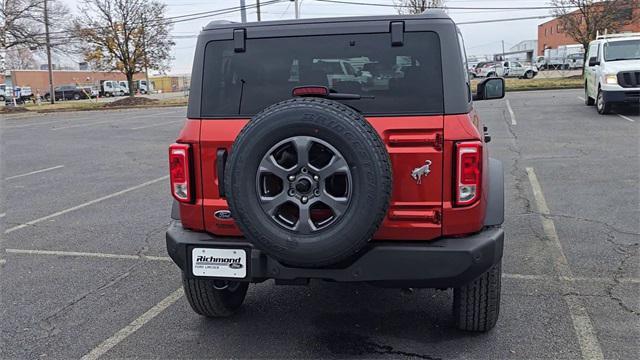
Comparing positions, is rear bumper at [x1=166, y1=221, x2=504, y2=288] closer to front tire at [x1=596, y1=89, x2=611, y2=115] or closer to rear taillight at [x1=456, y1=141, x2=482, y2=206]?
rear taillight at [x1=456, y1=141, x2=482, y2=206]

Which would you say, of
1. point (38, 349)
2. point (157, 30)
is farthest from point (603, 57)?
point (157, 30)

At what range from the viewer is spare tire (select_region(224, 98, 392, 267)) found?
2883mm

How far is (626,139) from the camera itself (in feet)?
38.9

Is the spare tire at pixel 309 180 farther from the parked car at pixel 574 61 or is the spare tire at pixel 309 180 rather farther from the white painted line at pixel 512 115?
the parked car at pixel 574 61

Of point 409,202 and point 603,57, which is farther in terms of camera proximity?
point 603,57

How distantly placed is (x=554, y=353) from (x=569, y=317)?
59 centimetres

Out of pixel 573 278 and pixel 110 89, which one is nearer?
pixel 573 278

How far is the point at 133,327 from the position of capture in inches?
156

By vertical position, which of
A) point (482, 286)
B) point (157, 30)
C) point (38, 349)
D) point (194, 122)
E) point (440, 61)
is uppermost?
point (157, 30)

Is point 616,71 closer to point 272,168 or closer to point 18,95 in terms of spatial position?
point 272,168

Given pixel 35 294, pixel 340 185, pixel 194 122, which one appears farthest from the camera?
pixel 35 294

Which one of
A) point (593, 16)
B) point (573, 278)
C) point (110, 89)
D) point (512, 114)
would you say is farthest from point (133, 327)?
point (110, 89)

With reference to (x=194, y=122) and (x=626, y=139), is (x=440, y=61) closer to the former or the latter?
(x=194, y=122)

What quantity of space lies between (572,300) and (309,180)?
2.46 meters
